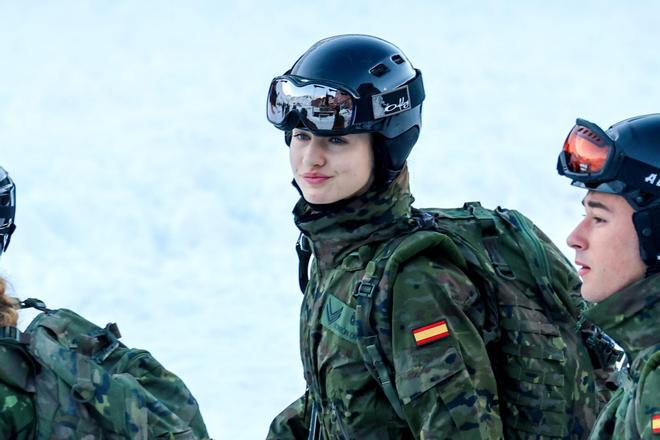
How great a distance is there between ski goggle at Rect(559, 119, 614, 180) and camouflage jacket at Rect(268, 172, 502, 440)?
0.73 m

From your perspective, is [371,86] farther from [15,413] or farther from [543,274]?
[15,413]

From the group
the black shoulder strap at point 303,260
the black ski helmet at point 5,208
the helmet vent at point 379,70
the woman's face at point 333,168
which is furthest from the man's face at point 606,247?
the black ski helmet at point 5,208

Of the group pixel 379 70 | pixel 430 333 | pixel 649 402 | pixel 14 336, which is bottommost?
pixel 649 402

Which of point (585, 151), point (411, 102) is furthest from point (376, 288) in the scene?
point (585, 151)

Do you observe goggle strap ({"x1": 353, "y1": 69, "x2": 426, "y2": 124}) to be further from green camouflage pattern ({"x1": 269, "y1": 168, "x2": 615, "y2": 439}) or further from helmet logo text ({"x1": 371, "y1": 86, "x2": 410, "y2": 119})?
green camouflage pattern ({"x1": 269, "y1": 168, "x2": 615, "y2": 439})

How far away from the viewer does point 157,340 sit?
12.1 metres

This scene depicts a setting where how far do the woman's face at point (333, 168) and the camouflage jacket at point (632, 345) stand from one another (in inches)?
50.4

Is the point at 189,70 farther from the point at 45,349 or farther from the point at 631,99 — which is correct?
the point at 45,349

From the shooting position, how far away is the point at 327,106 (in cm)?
538

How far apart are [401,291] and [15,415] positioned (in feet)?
4.41

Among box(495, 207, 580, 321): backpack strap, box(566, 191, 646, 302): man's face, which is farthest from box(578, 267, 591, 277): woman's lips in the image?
box(495, 207, 580, 321): backpack strap

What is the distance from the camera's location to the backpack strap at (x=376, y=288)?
5082 mm

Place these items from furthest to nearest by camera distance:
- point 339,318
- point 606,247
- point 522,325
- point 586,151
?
point 339,318
point 522,325
point 586,151
point 606,247

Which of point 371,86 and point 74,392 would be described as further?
point 371,86
